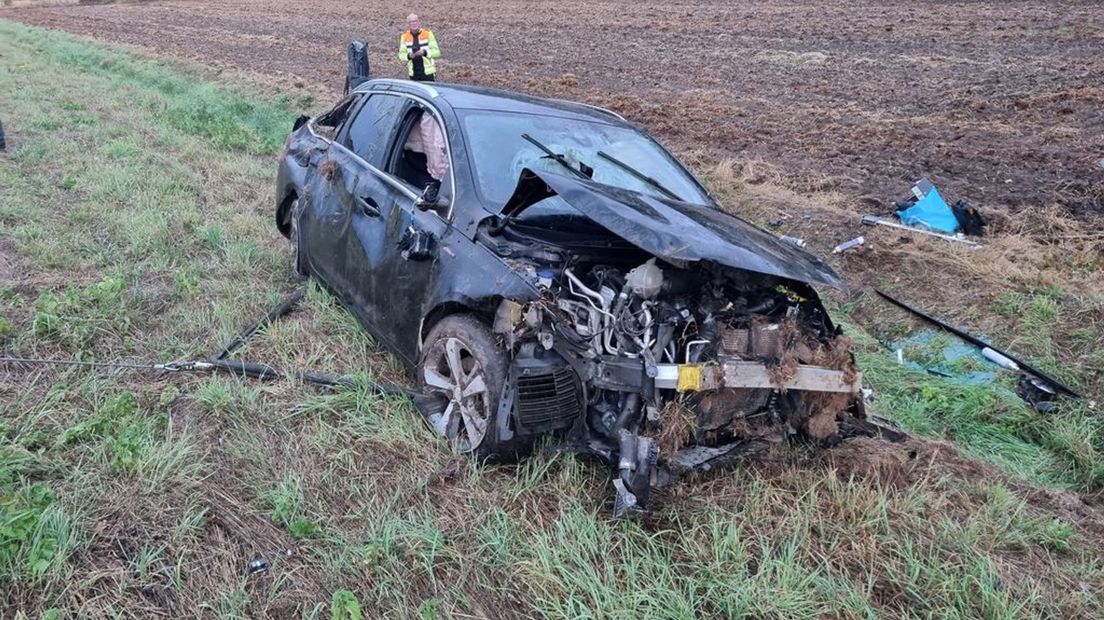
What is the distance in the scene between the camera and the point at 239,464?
323cm

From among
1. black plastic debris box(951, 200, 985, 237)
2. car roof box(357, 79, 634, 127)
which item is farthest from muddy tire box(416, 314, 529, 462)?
black plastic debris box(951, 200, 985, 237)

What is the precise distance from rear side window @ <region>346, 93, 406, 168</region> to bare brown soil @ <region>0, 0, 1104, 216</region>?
200 inches

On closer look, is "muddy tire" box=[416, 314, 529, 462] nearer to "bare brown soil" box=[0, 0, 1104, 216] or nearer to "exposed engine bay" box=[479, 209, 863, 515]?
"exposed engine bay" box=[479, 209, 863, 515]

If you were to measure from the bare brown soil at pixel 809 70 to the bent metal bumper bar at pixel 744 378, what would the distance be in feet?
17.3

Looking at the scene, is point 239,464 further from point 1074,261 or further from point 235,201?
point 1074,261

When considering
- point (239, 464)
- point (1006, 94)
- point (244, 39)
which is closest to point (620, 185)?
point (239, 464)

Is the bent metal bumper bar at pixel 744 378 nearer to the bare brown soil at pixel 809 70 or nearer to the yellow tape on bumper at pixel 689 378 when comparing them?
the yellow tape on bumper at pixel 689 378

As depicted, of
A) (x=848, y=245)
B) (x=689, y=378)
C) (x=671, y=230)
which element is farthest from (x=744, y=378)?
(x=848, y=245)

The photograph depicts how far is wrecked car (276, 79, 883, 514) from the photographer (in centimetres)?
298

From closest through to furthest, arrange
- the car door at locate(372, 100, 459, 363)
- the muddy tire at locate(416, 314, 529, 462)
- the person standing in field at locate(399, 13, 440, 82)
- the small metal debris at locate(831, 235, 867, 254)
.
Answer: the muddy tire at locate(416, 314, 529, 462)
the car door at locate(372, 100, 459, 363)
the small metal debris at locate(831, 235, 867, 254)
the person standing in field at locate(399, 13, 440, 82)

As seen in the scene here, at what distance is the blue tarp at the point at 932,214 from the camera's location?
698 centimetres

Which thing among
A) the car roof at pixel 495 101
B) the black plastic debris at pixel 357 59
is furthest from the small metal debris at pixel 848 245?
the black plastic debris at pixel 357 59

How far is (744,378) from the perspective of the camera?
2.99m

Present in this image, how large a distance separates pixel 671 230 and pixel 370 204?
6.10 ft
